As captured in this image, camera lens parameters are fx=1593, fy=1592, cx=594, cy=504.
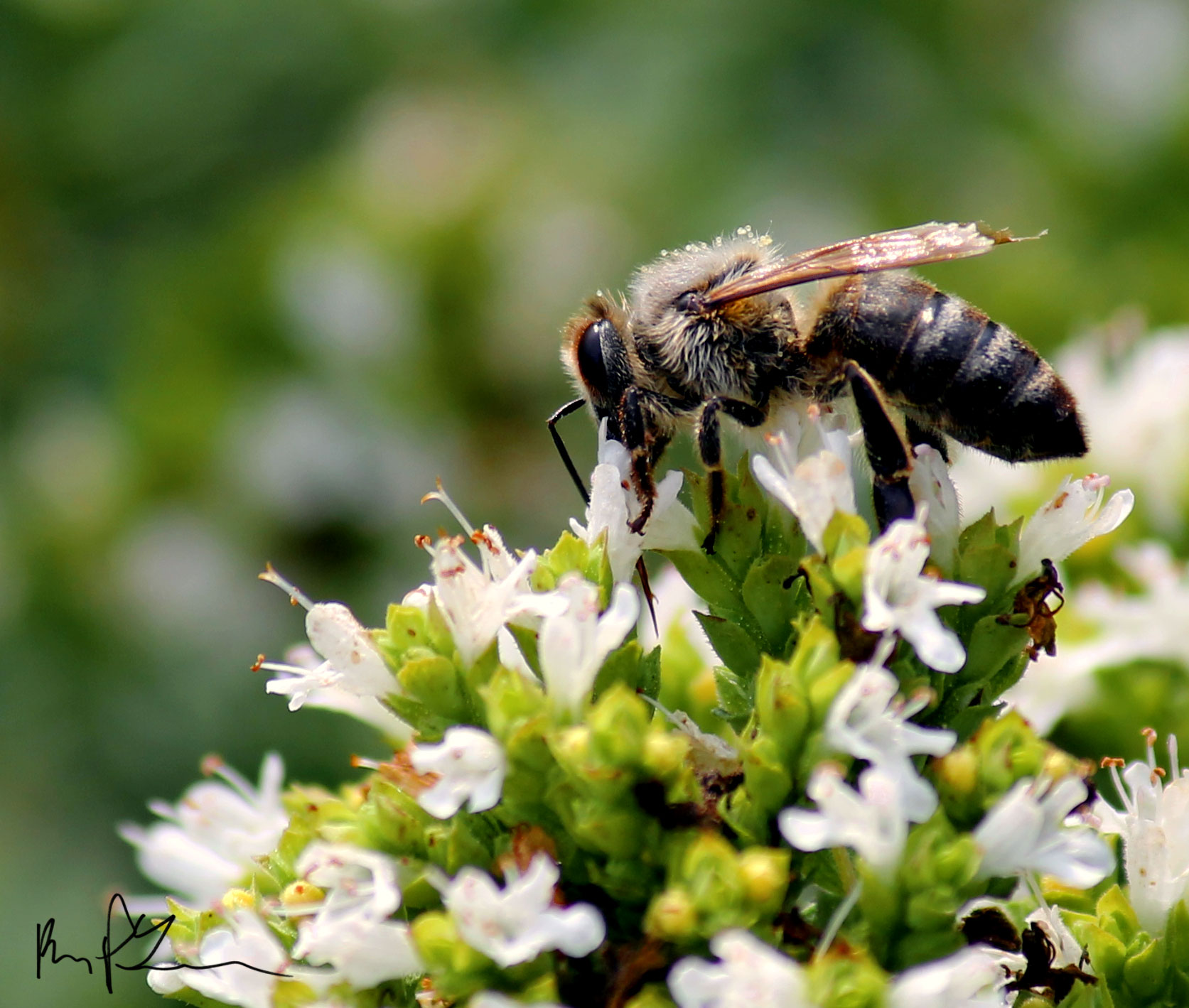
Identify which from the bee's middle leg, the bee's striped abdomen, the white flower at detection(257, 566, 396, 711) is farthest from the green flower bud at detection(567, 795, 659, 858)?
the bee's striped abdomen

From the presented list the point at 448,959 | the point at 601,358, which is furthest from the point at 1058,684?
the point at 448,959

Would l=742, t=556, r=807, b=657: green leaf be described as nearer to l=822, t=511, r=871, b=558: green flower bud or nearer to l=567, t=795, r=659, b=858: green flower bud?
l=822, t=511, r=871, b=558: green flower bud

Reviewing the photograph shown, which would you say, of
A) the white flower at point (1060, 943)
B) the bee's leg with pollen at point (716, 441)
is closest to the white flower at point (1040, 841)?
the white flower at point (1060, 943)

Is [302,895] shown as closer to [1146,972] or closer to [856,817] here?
[856,817]

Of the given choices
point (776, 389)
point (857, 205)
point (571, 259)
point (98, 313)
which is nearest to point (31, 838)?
point (98, 313)

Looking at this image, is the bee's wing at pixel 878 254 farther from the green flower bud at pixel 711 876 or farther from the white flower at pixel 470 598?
the green flower bud at pixel 711 876

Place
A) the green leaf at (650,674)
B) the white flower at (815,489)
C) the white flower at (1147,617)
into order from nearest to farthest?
the white flower at (815,489), the green leaf at (650,674), the white flower at (1147,617)
